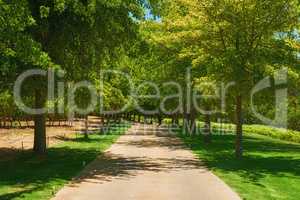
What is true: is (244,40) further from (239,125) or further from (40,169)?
(40,169)

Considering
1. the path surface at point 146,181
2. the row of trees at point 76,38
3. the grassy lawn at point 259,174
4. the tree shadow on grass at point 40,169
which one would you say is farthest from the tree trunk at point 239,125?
the tree shadow on grass at point 40,169

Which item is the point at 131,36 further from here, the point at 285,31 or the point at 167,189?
the point at 167,189

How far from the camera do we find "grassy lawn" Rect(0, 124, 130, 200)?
15.7 metres

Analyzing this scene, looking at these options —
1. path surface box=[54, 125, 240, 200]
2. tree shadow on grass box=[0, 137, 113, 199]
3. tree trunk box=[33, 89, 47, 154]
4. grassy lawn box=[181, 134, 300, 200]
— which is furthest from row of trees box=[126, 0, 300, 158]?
tree trunk box=[33, 89, 47, 154]

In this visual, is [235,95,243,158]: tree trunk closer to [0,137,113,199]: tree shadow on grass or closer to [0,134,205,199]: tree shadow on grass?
[0,134,205,199]: tree shadow on grass

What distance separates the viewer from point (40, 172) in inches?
800

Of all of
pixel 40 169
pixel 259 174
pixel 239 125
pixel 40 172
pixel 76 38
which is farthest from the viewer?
pixel 239 125

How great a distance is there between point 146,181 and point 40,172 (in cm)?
436

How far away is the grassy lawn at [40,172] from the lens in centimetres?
1566

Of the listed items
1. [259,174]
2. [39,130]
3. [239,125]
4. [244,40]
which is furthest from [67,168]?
[244,40]

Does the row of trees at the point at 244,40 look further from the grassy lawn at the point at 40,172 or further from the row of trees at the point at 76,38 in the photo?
the grassy lawn at the point at 40,172

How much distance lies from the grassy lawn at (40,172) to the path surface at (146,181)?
0.51 meters

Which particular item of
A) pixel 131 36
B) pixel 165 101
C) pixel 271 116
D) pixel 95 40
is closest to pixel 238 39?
pixel 131 36

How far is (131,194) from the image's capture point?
15.6m
